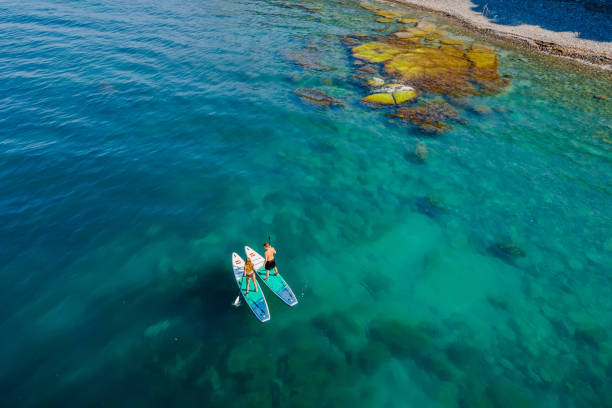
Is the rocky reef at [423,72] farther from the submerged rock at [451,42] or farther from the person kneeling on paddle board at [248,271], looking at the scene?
the person kneeling on paddle board at [248,271]

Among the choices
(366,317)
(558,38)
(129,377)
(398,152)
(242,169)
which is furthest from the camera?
(558,38)

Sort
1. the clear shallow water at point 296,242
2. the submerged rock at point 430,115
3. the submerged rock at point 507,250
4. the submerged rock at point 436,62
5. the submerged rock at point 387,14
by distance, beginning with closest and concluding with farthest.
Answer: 1. the clear shallow water at point 296,242
2. the submerged rock at point 507,250
3. the submerged rock at point 430,115
4. the submerged rock at point 436,62
5. the submerged rock at point 387,14

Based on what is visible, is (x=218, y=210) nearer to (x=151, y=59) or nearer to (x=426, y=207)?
(x=426, y=207)

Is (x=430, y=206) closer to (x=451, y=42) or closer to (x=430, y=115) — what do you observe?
(x=430, y=115)

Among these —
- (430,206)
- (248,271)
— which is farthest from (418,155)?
(248,271)

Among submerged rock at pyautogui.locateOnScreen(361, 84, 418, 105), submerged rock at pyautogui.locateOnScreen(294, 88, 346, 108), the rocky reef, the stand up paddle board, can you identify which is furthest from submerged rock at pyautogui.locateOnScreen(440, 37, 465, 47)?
the stand up paddle board

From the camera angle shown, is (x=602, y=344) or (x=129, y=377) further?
(x=602, y=344)

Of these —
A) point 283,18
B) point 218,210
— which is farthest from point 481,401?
point 283,18

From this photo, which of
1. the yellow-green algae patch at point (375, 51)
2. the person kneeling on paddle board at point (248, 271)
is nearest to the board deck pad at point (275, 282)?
the person kneeling on paddle board at point (248, 271)
